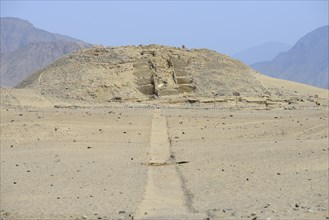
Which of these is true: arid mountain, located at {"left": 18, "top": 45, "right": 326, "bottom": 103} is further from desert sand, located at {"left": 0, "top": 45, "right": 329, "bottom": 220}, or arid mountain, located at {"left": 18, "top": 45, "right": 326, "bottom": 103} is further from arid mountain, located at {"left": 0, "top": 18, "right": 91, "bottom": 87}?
arid mountain, located at {"left": 0, "top": 18, "right": 91, "bottom": 87}

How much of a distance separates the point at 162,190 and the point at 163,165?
2.90m

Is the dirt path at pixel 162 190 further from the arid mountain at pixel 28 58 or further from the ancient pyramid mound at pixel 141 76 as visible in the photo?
the arid mountain at pixel 28 58

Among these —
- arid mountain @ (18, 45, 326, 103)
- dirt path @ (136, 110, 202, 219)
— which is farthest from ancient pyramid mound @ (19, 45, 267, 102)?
dirt path @ (136, 110, 202, 219)

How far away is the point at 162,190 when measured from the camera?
12.2 m

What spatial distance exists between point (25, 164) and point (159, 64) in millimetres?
21511

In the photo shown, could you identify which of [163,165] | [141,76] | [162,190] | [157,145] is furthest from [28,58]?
[162,190]

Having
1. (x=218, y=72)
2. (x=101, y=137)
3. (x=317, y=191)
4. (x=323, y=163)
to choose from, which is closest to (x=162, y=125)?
(x=101, y=137)

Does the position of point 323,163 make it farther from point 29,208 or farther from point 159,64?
point 159,64

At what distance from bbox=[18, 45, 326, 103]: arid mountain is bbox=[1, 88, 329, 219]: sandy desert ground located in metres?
8.57

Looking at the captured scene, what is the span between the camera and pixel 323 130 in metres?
19.8

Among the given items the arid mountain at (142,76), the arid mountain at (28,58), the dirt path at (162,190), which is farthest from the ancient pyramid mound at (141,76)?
the arid mountain at (28,58)

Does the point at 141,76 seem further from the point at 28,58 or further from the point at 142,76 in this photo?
the point at 28,58

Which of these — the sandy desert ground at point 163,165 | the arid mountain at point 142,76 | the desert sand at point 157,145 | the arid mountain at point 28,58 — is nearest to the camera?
the sandy desert ground at point 163,165

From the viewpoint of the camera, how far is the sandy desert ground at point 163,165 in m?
10.6
